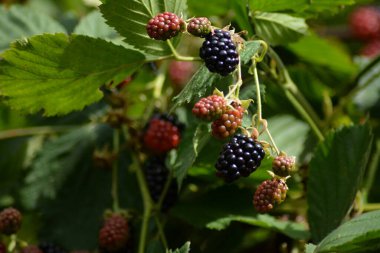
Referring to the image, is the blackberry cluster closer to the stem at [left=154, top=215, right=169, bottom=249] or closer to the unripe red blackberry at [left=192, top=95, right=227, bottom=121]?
the stem at [left=154, top=215, right=169, bottom=249]

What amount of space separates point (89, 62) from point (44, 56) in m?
0.09

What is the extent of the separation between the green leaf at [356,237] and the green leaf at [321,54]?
0.78 metres

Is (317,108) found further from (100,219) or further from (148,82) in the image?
(100,219)

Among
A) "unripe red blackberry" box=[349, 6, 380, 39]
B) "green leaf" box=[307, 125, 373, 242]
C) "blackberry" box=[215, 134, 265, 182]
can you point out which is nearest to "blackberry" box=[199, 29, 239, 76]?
"blackberry" box=[215, 134, 265, 182]

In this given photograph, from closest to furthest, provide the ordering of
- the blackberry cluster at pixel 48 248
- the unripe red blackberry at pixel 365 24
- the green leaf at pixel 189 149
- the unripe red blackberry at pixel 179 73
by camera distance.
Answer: the green leaf at pixel 189 149 → the blackberry cluster at pixel 48 248 → the unripe red blackberry at pixel 179 73 → the unripe red blackberry at pixel 365 24

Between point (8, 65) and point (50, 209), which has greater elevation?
point (8, 65)

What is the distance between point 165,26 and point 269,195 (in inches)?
13.5

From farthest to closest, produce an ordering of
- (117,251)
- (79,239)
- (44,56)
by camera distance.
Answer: (79,239) < (117,251) < (44,56)

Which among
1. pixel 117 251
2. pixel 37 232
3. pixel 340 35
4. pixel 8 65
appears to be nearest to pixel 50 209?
pixel 37 232

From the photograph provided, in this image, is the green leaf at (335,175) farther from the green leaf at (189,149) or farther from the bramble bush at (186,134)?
the green leaf at (189,149)

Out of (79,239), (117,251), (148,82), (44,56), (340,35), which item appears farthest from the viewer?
(340,35)

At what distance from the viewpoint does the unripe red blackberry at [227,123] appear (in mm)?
1212

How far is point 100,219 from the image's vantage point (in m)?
1.84

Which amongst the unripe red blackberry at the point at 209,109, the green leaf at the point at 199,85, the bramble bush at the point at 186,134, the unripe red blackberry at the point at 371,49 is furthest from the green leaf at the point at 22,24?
the unripe red blackberry at the point at 371,49
